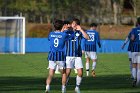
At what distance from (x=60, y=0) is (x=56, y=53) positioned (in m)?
64.4

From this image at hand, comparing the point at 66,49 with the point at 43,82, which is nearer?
the point at 66,49

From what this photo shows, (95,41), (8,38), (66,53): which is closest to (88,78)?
(95,41)

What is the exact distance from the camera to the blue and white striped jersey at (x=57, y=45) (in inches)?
800

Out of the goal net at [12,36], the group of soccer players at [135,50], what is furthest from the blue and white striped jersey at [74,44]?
the goal net at [12,36]

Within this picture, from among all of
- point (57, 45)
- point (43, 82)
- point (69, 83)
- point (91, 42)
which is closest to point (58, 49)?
point (57, 45)

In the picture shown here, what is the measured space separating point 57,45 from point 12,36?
1507 inches

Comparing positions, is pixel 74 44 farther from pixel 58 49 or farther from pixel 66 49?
pixel 58 49

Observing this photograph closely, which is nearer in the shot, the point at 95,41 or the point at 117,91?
the point at 117,91

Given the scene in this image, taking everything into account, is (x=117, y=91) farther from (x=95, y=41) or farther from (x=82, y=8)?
(x=82, y=8)

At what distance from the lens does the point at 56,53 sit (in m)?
20.4

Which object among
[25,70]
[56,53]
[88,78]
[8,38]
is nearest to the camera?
[56,53]

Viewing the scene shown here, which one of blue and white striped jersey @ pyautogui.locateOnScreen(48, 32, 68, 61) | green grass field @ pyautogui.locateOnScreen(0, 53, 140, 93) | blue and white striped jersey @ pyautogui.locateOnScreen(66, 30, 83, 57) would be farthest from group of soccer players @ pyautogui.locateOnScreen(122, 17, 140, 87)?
blue and white striped jersey @ pyautogui.locateOnScreen(48, 32, 68, 61)

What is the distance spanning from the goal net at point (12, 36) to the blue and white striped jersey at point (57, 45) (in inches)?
1382

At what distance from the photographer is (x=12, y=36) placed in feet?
192
